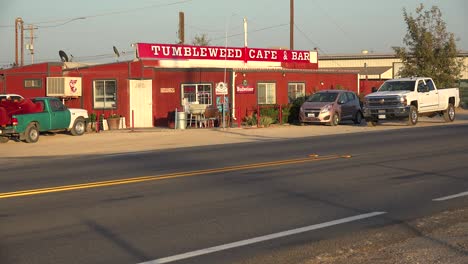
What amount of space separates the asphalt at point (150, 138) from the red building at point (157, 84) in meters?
2.38

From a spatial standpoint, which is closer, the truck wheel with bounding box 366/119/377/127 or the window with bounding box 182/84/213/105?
the truck wheel with bounding box 366/119/377/127

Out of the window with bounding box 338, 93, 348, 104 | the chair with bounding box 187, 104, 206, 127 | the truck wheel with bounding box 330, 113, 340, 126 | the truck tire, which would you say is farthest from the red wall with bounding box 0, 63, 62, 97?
the window with bounding box 338, 93, 348, 104

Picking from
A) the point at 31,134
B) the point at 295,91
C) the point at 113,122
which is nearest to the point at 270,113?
the point at 295,91

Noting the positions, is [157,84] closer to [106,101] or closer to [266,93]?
[106,101]

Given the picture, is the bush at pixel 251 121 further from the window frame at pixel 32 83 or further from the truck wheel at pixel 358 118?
the window frame at pixel 32 83

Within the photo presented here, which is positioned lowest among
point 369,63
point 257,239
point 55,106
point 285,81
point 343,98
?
point 257,239

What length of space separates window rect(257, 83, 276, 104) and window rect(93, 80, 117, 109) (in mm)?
7644

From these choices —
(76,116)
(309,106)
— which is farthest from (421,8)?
(76,116)

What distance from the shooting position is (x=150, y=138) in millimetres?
27438

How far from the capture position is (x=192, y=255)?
761 cm

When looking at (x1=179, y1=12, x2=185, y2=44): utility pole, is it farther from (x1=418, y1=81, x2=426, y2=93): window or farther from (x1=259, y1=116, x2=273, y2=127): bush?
(x1=418, y1=81, x2=426, y2=93): window

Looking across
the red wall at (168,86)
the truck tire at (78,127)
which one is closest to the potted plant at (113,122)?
the red wall at (168,86)

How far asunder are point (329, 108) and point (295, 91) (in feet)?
20.7

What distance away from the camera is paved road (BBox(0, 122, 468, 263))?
810 cm
